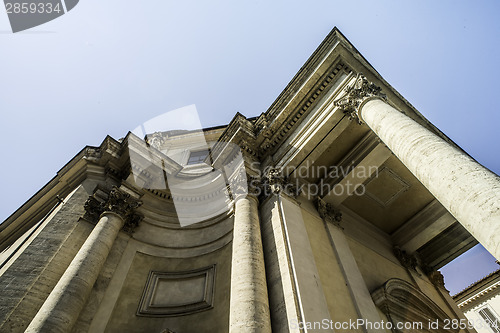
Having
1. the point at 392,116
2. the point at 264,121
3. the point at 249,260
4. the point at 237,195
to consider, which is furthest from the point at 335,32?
the point at 249,260

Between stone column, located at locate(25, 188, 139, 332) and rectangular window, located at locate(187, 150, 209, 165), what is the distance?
7.76m

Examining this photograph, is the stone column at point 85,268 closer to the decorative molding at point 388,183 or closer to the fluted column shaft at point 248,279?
the fluted column shaft at point 248,279

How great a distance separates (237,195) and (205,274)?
2.36 metres

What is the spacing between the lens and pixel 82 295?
6426 millimetres

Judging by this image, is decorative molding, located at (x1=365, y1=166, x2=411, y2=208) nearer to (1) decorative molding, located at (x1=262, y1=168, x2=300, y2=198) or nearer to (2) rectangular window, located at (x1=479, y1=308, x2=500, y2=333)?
(1) decorative molding, located at (x1=262, y1=168, x2=300, y2=198)

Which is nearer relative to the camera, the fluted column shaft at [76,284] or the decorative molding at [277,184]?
the fluted column shaft at [76,284]

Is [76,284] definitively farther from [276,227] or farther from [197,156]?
[197,156]

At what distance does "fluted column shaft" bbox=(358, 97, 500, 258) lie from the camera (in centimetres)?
308

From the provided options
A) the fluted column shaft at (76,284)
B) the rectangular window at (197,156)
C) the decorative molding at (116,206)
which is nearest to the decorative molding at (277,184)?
the decorative molding at (116,206)

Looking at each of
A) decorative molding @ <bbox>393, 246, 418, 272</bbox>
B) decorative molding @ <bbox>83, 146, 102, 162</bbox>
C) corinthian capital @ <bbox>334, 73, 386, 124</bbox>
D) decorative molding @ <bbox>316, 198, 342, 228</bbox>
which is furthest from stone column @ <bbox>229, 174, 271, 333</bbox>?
decorative molding @ <bbox>393, 246, 418, 272</bbox>

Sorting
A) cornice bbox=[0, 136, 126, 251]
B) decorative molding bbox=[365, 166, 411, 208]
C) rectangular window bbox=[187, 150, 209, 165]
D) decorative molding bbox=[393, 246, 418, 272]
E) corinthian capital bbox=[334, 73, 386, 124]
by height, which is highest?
rectangular window bbox=[187, 150, 209, 165]

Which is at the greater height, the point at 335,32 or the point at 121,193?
the point at 335,32

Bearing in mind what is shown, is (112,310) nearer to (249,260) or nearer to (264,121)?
(249,260)

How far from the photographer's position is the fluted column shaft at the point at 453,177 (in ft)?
10.1
